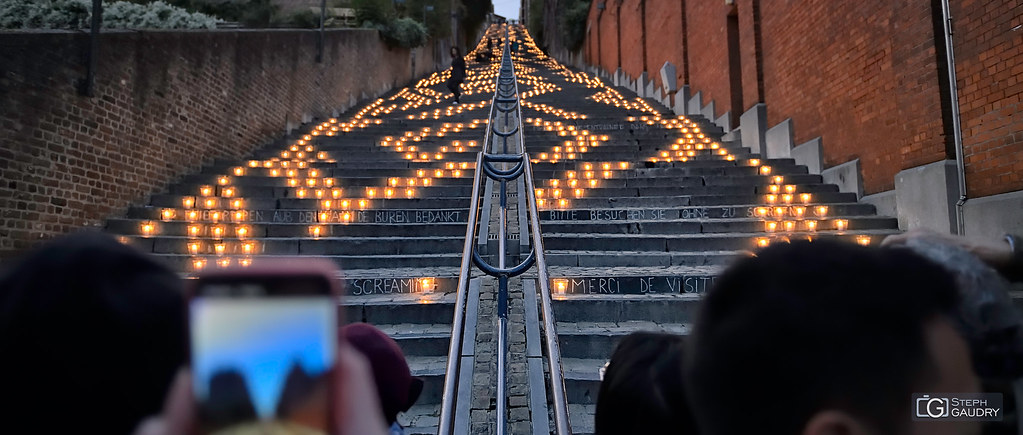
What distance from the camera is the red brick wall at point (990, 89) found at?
172 inches

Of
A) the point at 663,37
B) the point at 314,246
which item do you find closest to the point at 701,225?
the point at 314,246

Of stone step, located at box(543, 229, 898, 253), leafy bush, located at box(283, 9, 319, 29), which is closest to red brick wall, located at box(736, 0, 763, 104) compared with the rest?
stone step, located at box(543, 229, 898, 253)

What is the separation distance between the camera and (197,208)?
247 inches

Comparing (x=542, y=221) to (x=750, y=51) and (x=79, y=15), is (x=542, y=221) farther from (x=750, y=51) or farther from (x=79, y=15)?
(x=79, y=15)

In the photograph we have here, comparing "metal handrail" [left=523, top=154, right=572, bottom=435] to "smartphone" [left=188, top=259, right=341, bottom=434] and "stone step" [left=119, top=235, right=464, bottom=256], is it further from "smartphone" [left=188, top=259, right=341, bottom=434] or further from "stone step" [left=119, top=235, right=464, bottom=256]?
"stone step" [left=119, top=235, right=464, bottom=256]

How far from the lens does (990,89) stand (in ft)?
15.2

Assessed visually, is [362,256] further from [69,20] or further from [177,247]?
[69,20]

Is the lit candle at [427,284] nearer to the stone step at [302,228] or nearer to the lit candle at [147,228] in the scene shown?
the stone step at [302,228]

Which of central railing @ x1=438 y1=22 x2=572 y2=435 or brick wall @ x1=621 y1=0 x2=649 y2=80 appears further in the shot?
brick wall @ x1=621 y1=0 x2=649 y2=80

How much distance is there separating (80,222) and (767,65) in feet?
34.2

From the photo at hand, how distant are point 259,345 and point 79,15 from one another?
33.0 ft

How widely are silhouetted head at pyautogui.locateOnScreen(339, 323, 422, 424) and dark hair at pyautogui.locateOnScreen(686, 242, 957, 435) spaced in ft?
3.28

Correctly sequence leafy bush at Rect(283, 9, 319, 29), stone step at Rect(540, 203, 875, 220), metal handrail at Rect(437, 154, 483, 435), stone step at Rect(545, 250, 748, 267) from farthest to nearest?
leafy bush at Rect(283, 9, 319, 29) → stone step at Rect(540, 203, 875, 220) → stone step at Rect(545, 250, 748, 267) → metal handrail at Rect(437, 154, 483, 435)

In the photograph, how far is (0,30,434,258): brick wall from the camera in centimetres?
499
